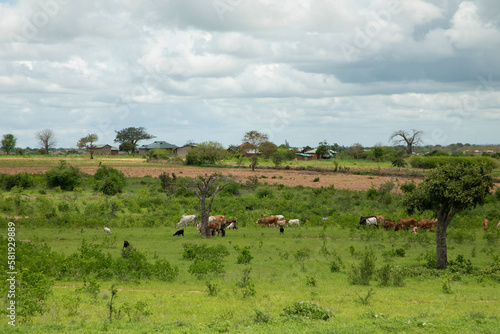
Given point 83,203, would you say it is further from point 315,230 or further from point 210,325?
point 210,325

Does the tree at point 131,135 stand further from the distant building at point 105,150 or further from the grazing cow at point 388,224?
the grazing cow at point 388,224

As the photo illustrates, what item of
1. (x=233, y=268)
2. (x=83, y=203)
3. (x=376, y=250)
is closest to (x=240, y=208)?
(x=83, y=203)

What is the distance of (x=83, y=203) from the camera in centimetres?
3538

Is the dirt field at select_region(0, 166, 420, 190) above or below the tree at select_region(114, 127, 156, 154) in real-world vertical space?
below

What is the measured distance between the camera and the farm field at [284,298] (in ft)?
32.3

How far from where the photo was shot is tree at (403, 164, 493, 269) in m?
16.4

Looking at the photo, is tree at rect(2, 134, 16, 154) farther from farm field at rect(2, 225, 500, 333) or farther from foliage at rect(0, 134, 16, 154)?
farm field at rect(2, 225, 500, 333)

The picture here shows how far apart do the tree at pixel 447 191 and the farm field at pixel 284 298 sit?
2.04 m

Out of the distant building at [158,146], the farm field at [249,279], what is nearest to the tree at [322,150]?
the distant building at [158,146]

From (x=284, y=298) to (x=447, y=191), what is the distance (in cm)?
781

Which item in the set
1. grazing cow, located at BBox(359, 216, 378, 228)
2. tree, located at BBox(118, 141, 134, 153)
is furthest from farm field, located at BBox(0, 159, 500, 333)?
tree, located at BBox(118, 141, 134, 153)

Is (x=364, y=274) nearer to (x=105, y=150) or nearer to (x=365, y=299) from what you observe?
(x=365, y=299)

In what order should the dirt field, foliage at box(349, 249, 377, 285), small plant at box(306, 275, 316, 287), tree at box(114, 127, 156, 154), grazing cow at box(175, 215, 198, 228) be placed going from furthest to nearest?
tree at box(114, 127, 156, 154) < the dirt field < grazing cow at box(175, 215, 198, 228) < foliage at box(349, 249, 377, 285) < small plant at box(306, 275, 316, 287)

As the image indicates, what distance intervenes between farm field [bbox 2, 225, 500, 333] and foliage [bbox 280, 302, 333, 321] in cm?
20
